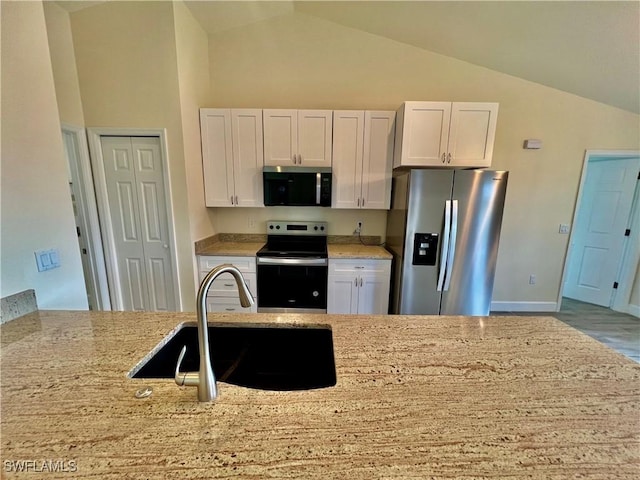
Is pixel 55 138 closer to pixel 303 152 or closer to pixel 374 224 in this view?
pixel 303 152

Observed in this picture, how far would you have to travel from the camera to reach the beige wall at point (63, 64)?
2.21 meters

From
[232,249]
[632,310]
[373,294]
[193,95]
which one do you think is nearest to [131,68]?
[193,95]

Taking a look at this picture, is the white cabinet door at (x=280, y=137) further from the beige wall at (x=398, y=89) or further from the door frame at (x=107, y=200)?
the door frame at (x=107, y=200)

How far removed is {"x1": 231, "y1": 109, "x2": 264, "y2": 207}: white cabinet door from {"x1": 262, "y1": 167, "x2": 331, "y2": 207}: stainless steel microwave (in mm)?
138

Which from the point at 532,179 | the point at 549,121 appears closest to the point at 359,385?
the point at 532,179

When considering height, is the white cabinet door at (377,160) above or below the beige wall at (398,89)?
below

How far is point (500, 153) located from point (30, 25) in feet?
13.5

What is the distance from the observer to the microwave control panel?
2.44 meters

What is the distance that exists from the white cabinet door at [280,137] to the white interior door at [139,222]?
108 centimetres

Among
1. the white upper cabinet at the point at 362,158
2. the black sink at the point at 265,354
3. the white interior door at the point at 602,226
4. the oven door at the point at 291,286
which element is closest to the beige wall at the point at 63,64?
the oven door at the point at 291,286

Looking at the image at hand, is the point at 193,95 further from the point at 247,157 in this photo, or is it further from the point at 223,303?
the point at 223,303

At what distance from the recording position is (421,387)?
80 centimetres

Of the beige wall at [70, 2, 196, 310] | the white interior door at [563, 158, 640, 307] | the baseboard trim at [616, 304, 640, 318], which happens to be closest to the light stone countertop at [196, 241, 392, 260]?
the beige wall at [70, 2, 196, 310]

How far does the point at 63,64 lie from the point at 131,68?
1.92 feet
